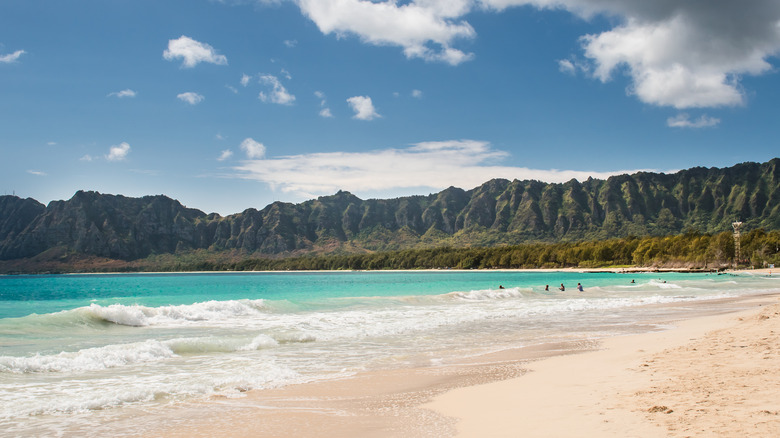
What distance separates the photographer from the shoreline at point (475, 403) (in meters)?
6.96

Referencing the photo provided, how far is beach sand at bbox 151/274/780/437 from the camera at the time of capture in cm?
663

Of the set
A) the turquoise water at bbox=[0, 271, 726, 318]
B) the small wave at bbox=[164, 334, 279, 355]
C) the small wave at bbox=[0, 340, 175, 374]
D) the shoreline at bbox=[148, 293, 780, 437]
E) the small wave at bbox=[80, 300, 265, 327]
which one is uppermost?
the shoreline at bbox=[148, 293, 780, 437]

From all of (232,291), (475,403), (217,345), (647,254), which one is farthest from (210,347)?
(647,254)

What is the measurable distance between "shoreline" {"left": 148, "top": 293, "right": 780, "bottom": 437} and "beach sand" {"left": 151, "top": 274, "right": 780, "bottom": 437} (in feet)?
0.06

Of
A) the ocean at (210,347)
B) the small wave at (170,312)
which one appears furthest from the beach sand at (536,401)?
the small wave at (170,312)

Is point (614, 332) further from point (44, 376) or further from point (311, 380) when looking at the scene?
point (44, 376)

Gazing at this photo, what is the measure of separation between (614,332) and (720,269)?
114229 mm

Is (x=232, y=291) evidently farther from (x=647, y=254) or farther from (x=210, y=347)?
(x=647, y=254)

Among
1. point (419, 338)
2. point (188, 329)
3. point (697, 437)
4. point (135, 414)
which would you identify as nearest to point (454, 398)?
point (697, 437)

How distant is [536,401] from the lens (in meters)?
8.51

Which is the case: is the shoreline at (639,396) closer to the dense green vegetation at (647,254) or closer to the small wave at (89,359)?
the small wave at (89,359)

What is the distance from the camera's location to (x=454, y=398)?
30.0ft

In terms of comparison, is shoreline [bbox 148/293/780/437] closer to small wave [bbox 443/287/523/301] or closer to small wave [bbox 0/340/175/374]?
small wave [bbox 0/340/175/374]

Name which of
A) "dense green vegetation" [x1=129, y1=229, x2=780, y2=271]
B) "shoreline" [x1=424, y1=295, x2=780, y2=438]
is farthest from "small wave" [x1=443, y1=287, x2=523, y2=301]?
"dense green vegetation" [x1=129, y1=229, x2=780, y2=271]
